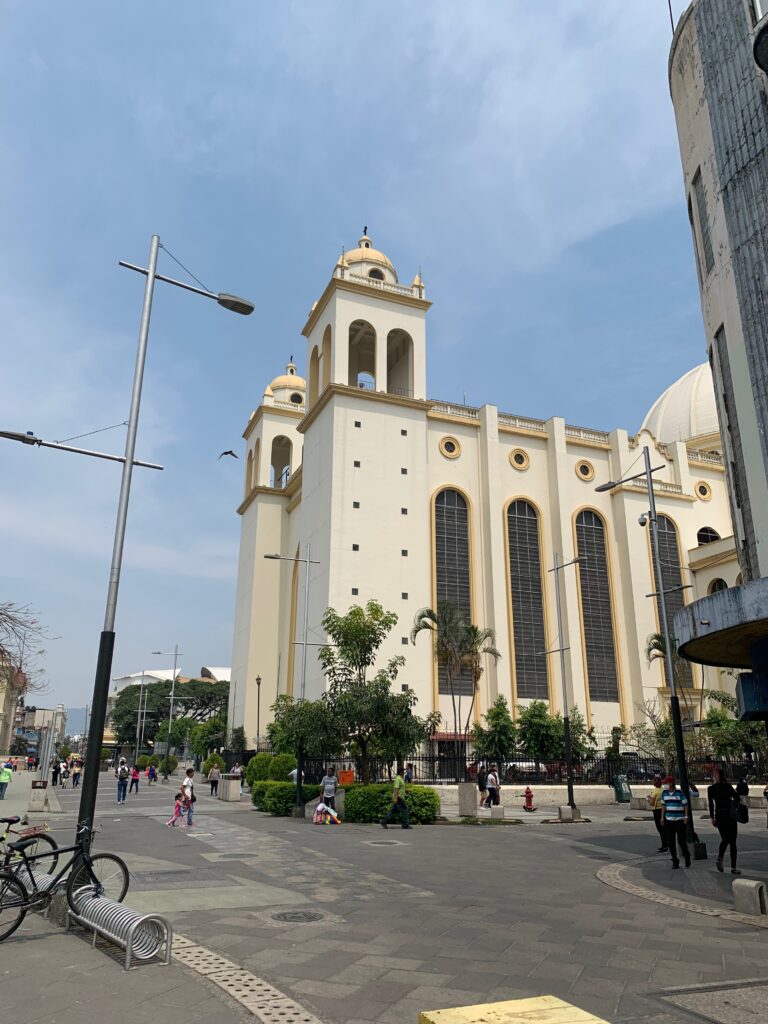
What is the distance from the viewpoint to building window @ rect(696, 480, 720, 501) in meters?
54.7

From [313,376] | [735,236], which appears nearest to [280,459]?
[313,376]

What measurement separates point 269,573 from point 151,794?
64.8 feet

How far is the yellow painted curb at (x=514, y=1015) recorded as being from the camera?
3344 millimetres

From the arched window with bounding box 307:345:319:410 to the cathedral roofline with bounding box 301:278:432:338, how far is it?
2.24m

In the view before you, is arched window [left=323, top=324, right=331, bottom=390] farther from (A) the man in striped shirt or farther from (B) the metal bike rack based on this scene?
(B) the metal bike rack

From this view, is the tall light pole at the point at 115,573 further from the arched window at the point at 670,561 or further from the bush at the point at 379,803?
the arched window at the point at 670,561

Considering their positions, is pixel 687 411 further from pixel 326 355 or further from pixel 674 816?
pixel 674 816

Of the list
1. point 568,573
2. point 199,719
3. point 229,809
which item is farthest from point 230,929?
point 199,719

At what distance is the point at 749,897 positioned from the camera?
29.0ft

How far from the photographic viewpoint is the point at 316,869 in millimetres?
12625

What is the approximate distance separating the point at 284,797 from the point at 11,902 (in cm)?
1927

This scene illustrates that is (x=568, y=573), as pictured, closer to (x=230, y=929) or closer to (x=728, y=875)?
(x=728, y=875)

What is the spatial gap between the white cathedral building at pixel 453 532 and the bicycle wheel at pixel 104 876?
31.6 m

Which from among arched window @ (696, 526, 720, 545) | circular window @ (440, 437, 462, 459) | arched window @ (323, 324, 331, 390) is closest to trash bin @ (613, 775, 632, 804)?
circular window @ (440, 437, 462, 459)
